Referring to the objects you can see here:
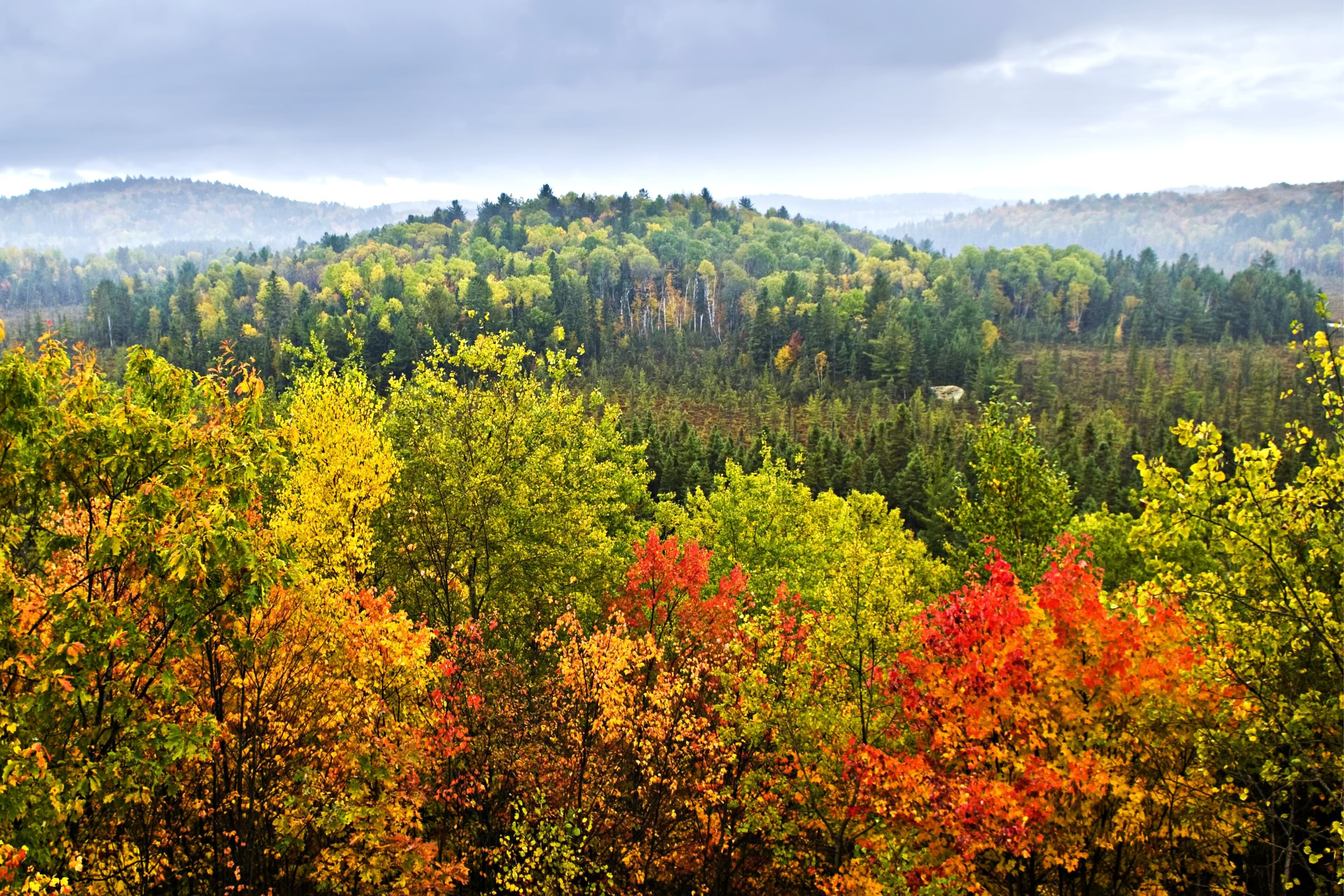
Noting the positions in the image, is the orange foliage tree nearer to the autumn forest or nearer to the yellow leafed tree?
the autumn forest

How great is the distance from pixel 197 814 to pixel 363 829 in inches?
120

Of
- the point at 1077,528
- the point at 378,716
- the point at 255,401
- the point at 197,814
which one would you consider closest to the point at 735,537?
the point at 1077,528

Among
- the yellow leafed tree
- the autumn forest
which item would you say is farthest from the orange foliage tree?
the yellow leafed tree

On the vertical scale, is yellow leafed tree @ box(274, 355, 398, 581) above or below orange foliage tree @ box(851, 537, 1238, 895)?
above

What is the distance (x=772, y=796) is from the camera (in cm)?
1842

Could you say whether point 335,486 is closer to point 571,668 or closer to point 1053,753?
point 571,668

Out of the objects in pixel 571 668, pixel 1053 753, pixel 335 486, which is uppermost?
pixel 335 486

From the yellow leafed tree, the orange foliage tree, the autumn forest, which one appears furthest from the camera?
the yellow leafed tree

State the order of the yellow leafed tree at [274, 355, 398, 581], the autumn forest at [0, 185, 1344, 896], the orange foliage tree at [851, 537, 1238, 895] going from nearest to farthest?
the autumn forest at [0, 185, 1344, 896] < the orange foliage tree at [851, 537, 1238, 895] < the yellow leafed tree at [274, 355, 398, 581]

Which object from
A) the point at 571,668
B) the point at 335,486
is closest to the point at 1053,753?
the point at 571,668

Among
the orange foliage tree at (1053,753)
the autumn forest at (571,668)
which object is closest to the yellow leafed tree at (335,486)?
the autumn forest at (571,668)

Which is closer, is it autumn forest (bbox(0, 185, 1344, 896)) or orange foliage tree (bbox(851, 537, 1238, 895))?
autumn forest (bbox(0, 185, 1344, 896))

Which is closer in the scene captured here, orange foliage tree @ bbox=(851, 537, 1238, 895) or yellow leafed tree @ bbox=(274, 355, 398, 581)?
orange foliage tree @ bbox=(851, 537, 1238, 895)

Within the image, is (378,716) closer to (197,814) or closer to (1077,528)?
(197,814)
